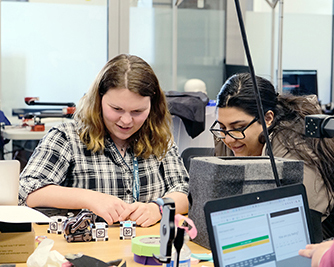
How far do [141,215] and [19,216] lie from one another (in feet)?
1.46

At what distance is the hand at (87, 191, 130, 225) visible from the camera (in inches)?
55.8

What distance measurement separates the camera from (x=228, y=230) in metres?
0.77

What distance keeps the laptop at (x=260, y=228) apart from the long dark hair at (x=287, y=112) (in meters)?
0.61

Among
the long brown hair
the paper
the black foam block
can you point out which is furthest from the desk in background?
the black foam block

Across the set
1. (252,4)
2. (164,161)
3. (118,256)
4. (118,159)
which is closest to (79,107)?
(118,159)

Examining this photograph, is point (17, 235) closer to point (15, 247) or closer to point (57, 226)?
point (15, 247)

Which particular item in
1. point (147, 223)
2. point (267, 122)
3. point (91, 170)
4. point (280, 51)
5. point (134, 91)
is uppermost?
point (280, 51)

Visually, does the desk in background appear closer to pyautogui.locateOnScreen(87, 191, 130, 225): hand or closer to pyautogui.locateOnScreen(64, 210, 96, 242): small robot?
pyautogui.locateOnScreen(87, 191, 130, 225): hand

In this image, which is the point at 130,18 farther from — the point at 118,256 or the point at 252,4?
the point at 118,256

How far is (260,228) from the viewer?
80 cm

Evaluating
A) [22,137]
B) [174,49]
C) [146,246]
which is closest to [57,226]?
[146,246]

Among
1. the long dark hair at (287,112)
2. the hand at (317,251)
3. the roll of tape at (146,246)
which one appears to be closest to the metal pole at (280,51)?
the long dark hair at (287,112)

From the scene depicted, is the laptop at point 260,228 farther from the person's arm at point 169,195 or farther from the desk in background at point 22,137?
the desk in background at point 22,137

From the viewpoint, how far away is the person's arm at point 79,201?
1.43 meters
